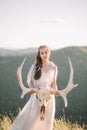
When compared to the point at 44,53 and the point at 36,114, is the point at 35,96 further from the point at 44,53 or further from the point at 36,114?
the point at 44,53

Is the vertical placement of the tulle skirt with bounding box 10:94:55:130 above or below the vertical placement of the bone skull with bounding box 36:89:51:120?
below

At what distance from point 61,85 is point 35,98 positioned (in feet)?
120

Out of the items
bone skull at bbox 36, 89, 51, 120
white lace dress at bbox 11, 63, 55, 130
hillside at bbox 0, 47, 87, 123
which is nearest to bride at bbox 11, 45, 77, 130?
white lace dress at bbox 11, 63, 55, 130

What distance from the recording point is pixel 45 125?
19.5 feet

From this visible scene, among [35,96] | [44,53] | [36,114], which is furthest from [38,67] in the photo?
[36,114]

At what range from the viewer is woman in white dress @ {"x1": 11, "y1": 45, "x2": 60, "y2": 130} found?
230 inches

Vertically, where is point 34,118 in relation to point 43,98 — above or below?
below

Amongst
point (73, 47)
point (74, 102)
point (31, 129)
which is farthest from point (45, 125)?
point (73, 47)

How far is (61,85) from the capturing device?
42.3 m

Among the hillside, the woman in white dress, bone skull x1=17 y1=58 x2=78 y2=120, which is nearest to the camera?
bone skull x1=17 y1=58 x2=78 y2=120

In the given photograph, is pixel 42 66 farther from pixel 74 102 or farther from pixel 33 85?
pixel 74 102

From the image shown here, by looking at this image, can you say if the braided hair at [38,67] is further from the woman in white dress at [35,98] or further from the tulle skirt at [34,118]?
the tulle skirt at [34,118]

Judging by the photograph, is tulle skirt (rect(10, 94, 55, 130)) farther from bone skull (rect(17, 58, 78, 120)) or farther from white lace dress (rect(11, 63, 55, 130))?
bone skull (rect(17, 58, 78, 120))

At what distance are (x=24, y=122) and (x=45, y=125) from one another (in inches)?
13.2
